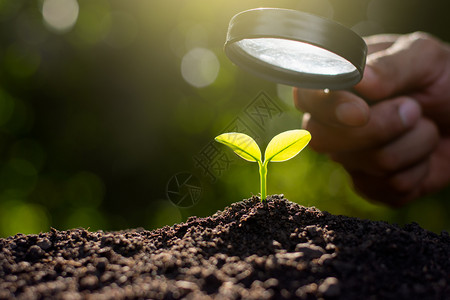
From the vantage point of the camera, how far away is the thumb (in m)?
1.96

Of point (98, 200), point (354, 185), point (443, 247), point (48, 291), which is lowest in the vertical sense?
point (354, 185)

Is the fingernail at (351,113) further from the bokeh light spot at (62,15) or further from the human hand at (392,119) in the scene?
the bokeh light spot at (62,15)

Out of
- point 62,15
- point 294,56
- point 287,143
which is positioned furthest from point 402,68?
point 62,15

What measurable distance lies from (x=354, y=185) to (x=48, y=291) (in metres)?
3.07

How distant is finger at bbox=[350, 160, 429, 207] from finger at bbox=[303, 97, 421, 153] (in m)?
0.61

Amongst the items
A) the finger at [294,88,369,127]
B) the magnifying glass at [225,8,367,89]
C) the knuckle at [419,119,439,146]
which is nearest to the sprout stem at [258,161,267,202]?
the magnifying glass at [225,8,367,89]

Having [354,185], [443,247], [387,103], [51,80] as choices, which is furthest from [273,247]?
[51,80]

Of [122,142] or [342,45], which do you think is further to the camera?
[122,142]

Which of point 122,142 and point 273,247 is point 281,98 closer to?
point 122,142

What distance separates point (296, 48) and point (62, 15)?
117 inches

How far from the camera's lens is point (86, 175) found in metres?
3.54

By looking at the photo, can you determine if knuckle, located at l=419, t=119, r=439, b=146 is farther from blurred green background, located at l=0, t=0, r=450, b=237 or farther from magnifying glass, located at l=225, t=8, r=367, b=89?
magnifying glass, located at l=225, t=8, r=367, b=89

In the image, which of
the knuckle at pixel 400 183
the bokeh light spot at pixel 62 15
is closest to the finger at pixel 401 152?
the knuckle at pixel 400 183

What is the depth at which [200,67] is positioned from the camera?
360 cm
